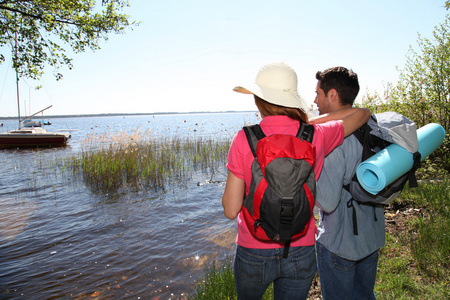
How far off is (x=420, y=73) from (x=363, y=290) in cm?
733

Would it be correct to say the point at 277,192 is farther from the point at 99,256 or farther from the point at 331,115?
the point at 99,256

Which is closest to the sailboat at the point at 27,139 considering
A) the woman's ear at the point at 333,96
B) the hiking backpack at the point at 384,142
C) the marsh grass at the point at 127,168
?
the marsh grass at the point at 127,168

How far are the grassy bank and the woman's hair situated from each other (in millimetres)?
2222

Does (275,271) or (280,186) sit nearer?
(280,186)

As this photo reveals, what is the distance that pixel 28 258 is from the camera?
4.96m

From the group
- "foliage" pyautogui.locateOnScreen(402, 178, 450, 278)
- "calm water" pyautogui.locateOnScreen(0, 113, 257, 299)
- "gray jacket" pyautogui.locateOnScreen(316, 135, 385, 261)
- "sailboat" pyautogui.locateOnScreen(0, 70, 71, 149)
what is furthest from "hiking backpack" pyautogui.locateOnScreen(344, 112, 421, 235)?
"sailboat" pyautogui.locateOnScreen(0, 70, 71, 149)

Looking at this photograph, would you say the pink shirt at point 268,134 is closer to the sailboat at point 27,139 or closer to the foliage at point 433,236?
the foliage at point 433,236

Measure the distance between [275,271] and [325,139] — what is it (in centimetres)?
83

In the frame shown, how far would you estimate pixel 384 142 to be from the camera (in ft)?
5.74

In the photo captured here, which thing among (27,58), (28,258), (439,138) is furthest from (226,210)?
(27,58)

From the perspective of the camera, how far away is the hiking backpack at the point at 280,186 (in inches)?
55.1

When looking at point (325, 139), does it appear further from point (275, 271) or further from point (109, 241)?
point (109, 241)

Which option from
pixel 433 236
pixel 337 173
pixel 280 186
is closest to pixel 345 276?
pixel 337 173

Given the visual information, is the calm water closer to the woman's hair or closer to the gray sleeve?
the gray sleeve
